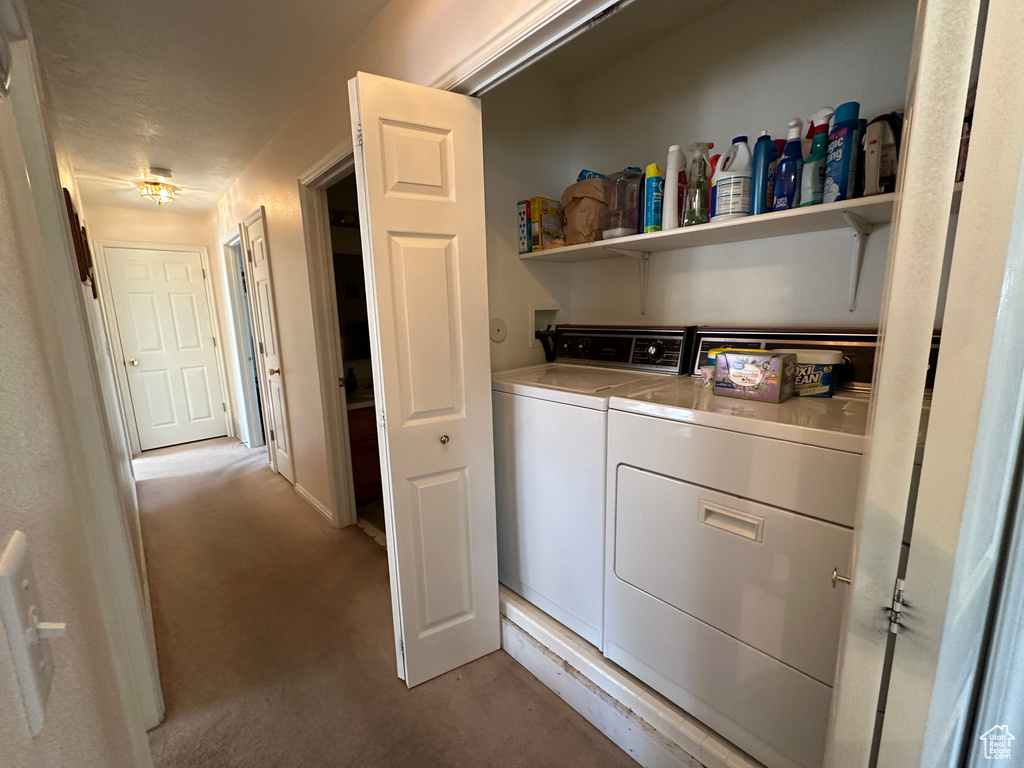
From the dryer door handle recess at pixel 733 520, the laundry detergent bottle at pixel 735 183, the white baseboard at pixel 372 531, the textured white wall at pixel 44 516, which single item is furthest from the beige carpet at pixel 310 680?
the laundry detergent bottle at pixel 735 183

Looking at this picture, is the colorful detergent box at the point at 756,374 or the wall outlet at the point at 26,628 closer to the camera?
the wall outlet at the point at 26,628

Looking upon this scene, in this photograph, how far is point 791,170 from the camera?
1246 mm

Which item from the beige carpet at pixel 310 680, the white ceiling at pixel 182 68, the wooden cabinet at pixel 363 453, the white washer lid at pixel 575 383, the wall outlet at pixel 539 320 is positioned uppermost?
the white ceiling at pixel 182 68

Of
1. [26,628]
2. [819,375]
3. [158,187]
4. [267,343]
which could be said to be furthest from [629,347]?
[158,187]

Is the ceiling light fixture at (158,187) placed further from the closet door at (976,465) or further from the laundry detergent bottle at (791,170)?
the closet door at (976,465)

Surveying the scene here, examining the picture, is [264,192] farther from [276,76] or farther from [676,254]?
[676,254]

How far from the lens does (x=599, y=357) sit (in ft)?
6.47

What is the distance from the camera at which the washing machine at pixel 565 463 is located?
4.73 feet

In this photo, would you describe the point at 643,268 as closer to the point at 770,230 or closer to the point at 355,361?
the point at 770,230

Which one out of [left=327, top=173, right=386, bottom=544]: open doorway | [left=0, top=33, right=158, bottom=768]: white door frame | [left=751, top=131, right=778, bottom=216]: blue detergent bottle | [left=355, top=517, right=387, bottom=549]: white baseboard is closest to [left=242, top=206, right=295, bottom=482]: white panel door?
[left=327, top=173, right=386, bottom=544]: open doorway

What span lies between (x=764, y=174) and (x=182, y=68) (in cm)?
238

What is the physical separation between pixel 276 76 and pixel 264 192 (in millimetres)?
1014

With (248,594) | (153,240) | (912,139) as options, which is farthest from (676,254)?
(153,240)

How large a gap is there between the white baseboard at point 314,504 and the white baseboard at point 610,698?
1462mm
